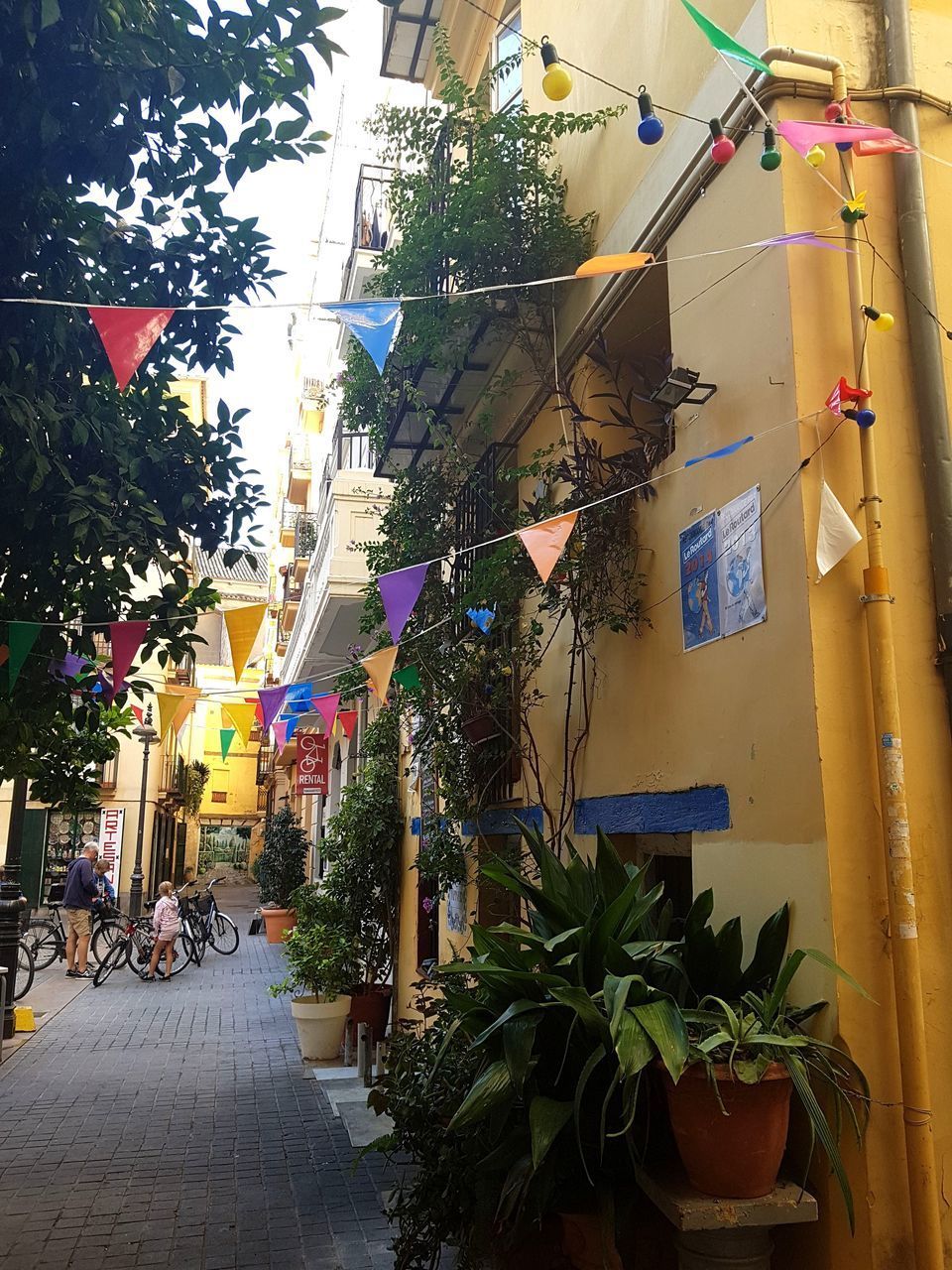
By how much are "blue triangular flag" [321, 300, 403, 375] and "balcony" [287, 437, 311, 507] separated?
2358 centimetres

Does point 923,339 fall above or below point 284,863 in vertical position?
above

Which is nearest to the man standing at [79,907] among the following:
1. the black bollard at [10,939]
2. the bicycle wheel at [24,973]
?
the bicycle wheel at [24,973]

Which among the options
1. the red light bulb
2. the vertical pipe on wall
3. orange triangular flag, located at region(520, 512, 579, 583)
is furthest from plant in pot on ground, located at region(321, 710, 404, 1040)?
the red light bulb

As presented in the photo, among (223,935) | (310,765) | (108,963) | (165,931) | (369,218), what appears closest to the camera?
(369,218)

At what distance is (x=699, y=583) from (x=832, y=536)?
964 mm

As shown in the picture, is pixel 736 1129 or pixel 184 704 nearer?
pixel 736 1129

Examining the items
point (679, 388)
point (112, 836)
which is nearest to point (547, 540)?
point (679, 388)

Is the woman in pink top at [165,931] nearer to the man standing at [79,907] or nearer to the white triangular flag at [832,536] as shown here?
the man standing at [79,907]

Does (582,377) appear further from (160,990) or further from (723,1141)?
(160,990)

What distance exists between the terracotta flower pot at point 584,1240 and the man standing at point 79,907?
510 inches

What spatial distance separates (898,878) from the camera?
3277mm

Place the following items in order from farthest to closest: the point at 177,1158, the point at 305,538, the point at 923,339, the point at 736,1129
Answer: the point at 305,538 → the point at 177,1158 → the point at 923,339 → the point at 736,1129

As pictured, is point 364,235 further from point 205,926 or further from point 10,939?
point 205,926

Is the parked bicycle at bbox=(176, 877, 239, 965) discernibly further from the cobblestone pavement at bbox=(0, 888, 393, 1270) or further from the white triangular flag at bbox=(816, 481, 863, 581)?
the white triangular flag at bbox=(816, 481, 863, 581)
